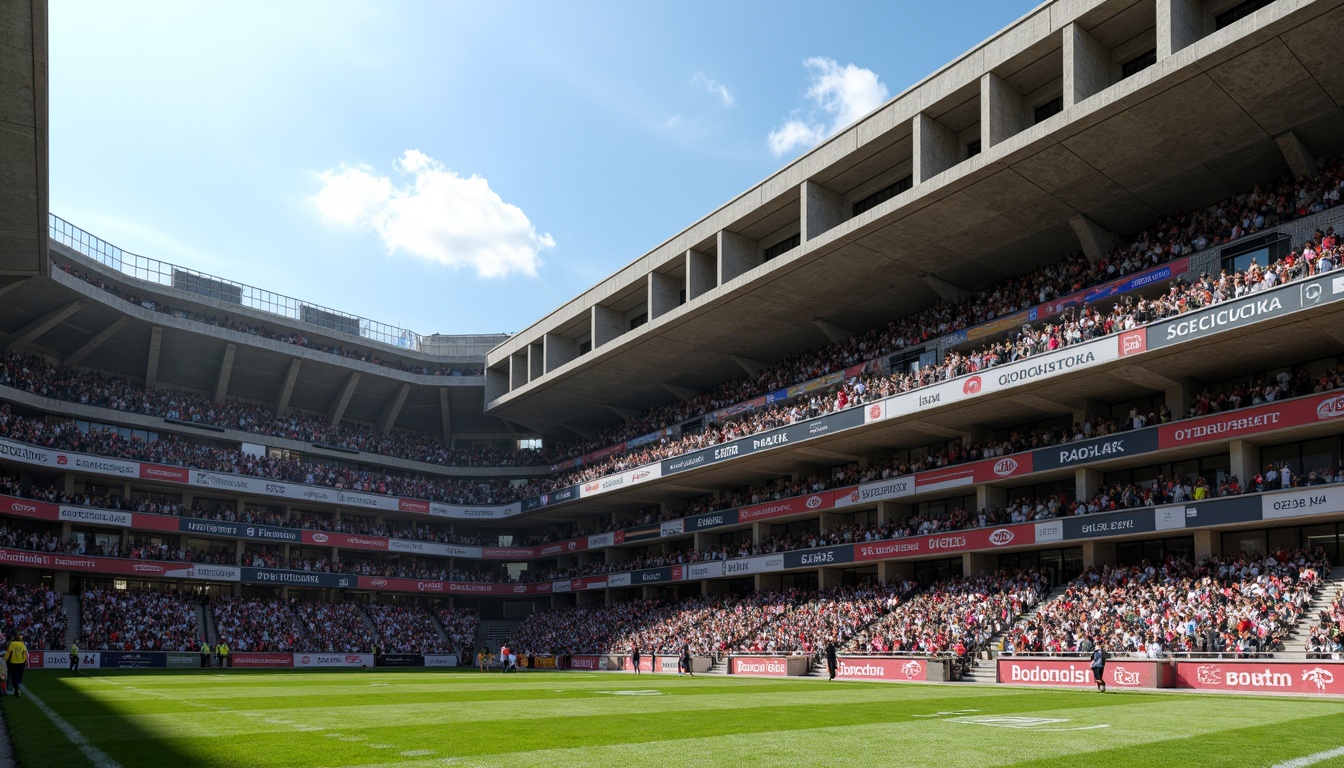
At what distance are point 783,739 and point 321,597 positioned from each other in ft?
197

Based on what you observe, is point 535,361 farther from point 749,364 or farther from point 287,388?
point 749,364

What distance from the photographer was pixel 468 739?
15367mm

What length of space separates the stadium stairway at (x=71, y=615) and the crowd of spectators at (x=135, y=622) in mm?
260

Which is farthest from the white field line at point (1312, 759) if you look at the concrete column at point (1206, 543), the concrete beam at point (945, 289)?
the concrete beam at point (945, 289)

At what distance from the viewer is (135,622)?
54688 millimetres

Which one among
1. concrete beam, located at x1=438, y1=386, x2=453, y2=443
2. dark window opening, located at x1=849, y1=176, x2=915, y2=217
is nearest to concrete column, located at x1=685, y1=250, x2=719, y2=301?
dark window opening, located at x1=849, y1=176, x2=915, y2=217

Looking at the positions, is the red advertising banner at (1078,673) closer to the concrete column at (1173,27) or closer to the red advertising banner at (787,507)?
the red advertising banner at (787,507)

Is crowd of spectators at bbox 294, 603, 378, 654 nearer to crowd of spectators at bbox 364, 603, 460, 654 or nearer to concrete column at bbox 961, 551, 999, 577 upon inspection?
crowd of spectators at bbox 364, 603, 460, 654

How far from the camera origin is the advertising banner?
5889cm

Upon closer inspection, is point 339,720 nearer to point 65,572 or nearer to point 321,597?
point 65,572

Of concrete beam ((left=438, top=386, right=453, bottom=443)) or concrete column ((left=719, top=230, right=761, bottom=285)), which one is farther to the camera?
concrete beam ((left=438, top=386, right=453, bottom=443))

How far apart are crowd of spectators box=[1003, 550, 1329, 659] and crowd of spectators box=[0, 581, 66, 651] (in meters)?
44.7

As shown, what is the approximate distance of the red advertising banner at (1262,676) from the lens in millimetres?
25766

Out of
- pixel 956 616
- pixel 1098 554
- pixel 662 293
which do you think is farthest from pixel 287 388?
pixel 1098 554
